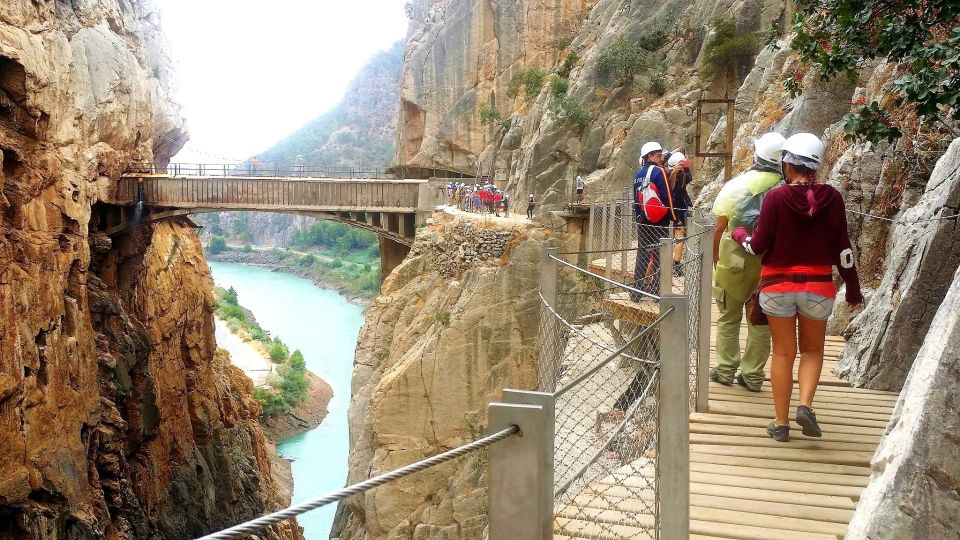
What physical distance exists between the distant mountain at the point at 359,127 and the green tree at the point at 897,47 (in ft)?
288

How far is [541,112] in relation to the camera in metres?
29.9

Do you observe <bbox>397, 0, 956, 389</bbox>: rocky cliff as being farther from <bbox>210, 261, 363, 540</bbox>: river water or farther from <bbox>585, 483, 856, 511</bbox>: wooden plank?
<bbox>210, 261, 363, 540</bbox>: river water

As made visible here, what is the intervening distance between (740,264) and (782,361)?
1.04m

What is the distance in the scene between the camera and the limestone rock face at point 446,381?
15961 mm

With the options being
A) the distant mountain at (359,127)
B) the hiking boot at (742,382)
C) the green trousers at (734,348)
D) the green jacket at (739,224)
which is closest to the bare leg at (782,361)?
the green trousers at (734,348)

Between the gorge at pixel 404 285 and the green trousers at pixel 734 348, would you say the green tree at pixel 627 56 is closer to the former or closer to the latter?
the gorge at pixel 404 285

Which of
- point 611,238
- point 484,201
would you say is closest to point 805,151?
point 611,238

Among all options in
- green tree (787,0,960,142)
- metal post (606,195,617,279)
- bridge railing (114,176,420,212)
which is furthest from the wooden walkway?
bridge railing (114,176,420,212)

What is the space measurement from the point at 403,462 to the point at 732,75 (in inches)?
Answer: 538

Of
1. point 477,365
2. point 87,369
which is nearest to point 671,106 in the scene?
point 477,365

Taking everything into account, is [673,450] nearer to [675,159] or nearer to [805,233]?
[805,233]

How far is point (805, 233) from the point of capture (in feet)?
15.3

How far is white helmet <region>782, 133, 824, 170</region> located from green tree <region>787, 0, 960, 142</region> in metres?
0.94

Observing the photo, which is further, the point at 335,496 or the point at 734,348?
the point at 734,348
